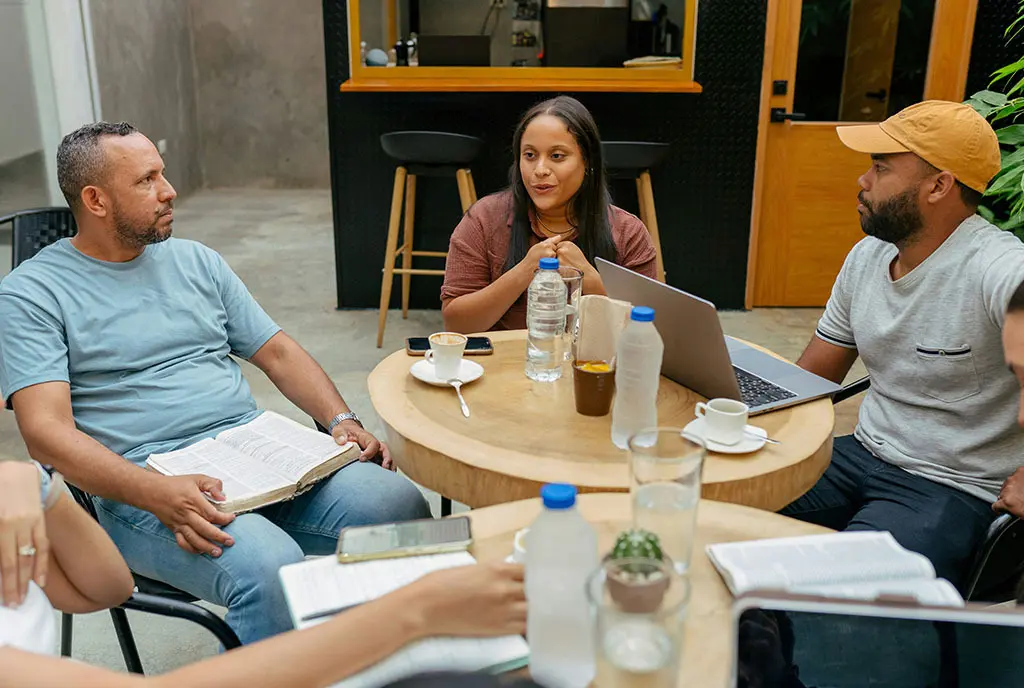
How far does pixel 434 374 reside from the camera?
1.79 m

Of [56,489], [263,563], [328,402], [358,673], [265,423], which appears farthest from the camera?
[328,402]

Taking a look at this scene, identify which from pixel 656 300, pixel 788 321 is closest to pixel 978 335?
pixel 656 300

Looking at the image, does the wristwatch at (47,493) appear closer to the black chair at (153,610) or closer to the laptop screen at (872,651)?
the black chair at (153,610)

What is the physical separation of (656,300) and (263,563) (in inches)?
32.9

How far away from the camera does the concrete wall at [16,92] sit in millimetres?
4750

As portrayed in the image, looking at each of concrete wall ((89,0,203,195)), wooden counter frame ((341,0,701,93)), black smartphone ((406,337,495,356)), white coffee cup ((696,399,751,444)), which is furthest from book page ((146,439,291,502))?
concrete wall ((89,0,203,195))

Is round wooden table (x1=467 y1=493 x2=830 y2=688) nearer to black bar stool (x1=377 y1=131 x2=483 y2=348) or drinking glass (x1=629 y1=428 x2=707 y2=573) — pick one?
drinking glass (x1=629 y1=428 x2=707 y2=573)

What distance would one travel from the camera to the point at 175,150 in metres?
7.68

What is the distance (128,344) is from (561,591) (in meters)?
1.30

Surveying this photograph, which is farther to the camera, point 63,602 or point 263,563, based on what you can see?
point 263,563

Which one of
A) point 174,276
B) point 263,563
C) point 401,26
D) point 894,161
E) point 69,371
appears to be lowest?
point 263,563

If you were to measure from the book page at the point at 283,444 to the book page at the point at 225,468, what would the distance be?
2 cm

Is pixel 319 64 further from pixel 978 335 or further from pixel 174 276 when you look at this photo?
pixel 978 335

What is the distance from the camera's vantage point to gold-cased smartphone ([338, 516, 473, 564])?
113 cm
